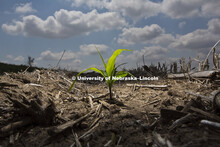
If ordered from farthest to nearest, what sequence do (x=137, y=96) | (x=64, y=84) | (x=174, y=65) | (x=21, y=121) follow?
(x=174, y=65), (x=64, y=84), (x=137, y=96), (x=21, y=121)

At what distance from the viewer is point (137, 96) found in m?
3.67

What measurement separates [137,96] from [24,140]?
2.34 metres

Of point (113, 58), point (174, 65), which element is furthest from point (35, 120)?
point (174, 65)

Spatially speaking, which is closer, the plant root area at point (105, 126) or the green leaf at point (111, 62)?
the plant root area at point (105, 126)

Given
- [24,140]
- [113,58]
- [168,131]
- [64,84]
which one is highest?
[113,58]

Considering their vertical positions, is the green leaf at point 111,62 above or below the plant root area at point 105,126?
above

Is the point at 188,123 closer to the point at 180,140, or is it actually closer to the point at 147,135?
the point at 180,140

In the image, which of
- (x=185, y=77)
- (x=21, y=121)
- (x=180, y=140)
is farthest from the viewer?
(x=185, y=77)

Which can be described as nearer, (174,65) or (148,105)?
(148,105)

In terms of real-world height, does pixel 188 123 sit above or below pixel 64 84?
below

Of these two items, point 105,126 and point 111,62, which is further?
point 111,62

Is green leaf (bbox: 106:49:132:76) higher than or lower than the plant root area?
higher

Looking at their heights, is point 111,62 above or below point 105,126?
above

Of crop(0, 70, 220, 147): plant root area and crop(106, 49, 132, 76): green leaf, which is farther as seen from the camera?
crop(106, 49, 132, 76): green leaf
